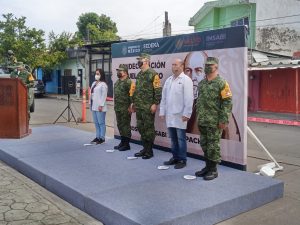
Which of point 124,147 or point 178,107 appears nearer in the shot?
point 178,107

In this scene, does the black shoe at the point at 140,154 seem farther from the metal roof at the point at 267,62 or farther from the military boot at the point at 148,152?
the metal roof at the point at 267,62

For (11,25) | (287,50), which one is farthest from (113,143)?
(11,25)

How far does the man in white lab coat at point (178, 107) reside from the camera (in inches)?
233

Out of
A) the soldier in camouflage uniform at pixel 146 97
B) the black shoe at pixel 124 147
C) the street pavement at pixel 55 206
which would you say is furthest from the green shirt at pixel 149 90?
the street pavement at pixel 55 206

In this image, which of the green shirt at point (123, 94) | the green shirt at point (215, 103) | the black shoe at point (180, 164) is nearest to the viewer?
the green shirt at point (215, 103)

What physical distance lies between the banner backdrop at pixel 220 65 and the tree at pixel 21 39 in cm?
2451

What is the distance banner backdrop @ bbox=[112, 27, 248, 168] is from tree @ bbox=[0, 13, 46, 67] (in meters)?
24.5

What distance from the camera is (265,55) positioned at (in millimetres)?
20609

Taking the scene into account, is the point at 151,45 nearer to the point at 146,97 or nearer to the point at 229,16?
the point at 146,97

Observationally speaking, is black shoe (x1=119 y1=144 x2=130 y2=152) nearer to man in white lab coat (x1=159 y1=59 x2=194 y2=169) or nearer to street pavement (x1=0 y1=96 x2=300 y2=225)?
man in white lab coat (x1=159 y1=59 x2=194 y2=169)

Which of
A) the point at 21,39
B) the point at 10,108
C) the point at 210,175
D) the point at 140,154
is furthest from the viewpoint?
the point at 21,39

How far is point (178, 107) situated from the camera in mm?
6031

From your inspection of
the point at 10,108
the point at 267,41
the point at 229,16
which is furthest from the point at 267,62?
the point at 10,108

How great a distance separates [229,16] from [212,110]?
20.2 meters
